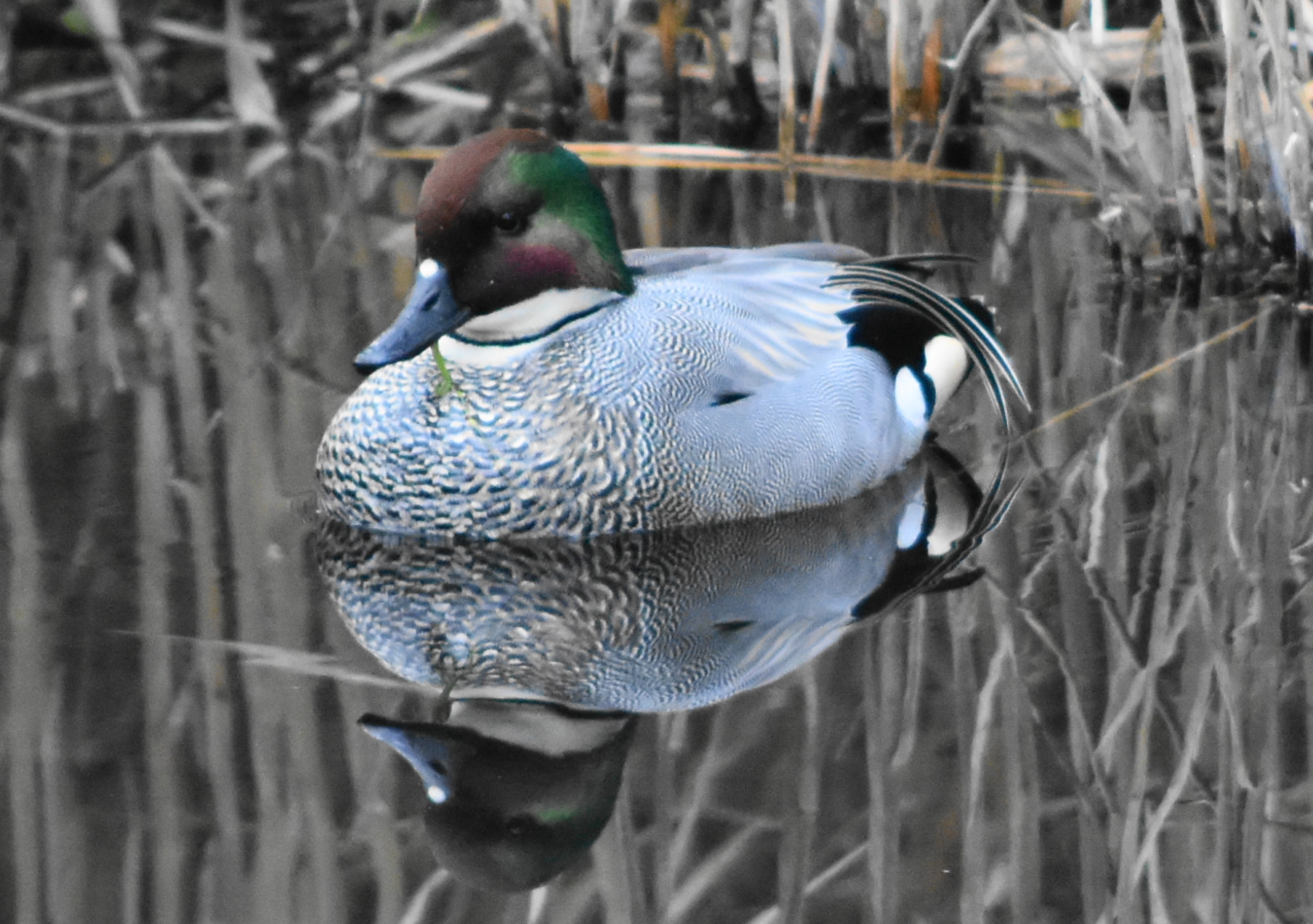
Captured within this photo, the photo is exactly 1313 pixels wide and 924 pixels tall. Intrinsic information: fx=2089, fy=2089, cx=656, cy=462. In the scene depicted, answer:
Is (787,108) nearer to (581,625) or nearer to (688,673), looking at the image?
(581,625)

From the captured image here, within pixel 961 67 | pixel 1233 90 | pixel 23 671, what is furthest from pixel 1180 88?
pixel 23 671

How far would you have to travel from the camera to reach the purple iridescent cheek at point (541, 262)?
470 cm

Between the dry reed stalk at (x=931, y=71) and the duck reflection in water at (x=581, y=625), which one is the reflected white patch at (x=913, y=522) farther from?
the dry reed stalk at (x=931, y=71)

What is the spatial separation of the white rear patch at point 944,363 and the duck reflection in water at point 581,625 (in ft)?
0.72

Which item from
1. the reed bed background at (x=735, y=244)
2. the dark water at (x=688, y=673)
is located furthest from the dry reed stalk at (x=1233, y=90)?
the dark water at (x=688, y=673)

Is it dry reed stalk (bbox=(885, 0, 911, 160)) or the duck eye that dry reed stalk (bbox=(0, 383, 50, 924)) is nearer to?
the duck eye

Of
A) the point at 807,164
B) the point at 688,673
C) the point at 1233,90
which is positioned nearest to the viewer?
the point at 688,673

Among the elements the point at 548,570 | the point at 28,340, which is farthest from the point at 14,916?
the point at 28,340

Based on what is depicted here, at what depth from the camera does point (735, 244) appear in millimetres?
7398

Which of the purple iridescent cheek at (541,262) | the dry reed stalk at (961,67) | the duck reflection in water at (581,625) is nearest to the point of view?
the duck reflection in water at (581,625)

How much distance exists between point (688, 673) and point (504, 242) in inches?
46.8

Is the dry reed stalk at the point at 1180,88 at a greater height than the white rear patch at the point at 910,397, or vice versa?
the dry reed stalk at the point at 1180,88

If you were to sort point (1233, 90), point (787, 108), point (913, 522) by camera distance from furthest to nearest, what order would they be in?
point (787, 108) → point (1233, 90) → point (913, 522)

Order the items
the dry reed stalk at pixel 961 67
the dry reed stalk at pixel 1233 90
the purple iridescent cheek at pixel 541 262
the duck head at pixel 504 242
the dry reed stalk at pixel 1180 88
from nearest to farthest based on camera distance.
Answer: the duck head at pixel 504 242 → the purple iridescent cheek at pixel 541 262 → the dry reed stalk at pixel 1233 90 → the dry reed stalk at pixel 1180 88 → the dry reed stalk at pixel 961 67
